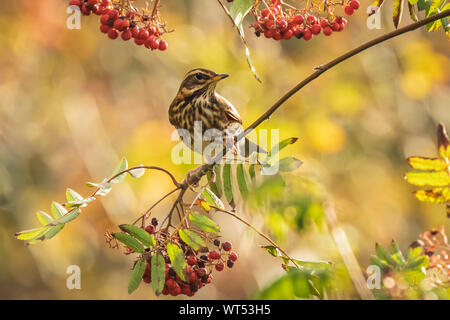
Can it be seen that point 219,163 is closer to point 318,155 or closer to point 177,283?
point 177,283

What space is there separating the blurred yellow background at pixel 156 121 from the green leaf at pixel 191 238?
4806 mm

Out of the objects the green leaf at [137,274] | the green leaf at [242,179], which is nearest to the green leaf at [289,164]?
the green leaf at [242,179]

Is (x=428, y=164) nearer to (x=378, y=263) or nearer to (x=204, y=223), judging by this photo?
(x=378, y=263)

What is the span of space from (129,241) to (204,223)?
28cm

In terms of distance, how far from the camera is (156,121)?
8211 mm

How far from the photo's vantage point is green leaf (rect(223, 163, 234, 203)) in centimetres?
256

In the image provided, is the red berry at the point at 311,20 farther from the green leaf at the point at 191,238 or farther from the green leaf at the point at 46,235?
the green leaf at the point at 46,235

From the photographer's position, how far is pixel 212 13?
8133mm

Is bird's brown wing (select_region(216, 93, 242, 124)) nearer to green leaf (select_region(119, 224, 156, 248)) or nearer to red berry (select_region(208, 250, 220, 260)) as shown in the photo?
red berry (select_region(208, 250, 220, 260))

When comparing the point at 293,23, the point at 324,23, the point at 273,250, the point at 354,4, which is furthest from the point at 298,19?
the point at 273,250

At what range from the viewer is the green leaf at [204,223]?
2.21 m

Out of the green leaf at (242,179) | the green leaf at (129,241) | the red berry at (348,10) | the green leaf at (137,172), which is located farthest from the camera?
the red berry at (348,10)

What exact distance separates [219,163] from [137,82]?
20.7 ft

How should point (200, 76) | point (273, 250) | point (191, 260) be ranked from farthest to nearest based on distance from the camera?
1. point (200, 76)
2. point (191, 260)
3. point (273, 250)
